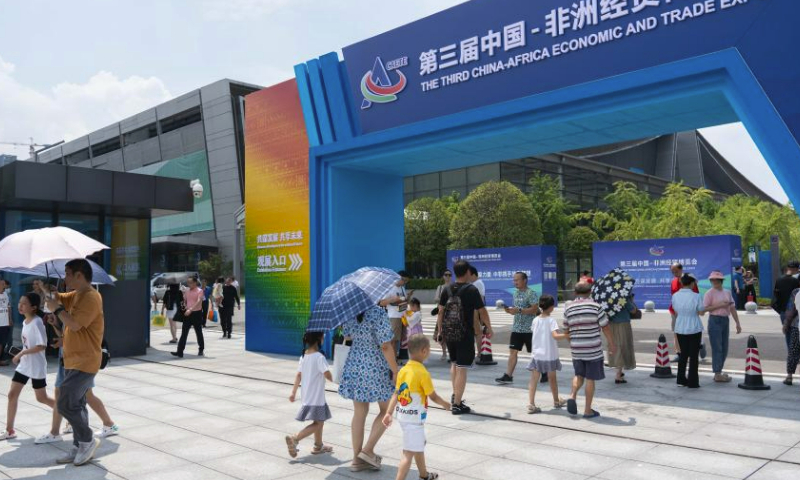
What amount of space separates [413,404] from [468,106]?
723 centimetres

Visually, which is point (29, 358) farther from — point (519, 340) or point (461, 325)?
point (519, 340)

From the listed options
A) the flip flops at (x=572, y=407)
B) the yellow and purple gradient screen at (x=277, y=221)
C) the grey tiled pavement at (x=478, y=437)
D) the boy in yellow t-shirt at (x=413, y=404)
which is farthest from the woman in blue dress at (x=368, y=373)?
the yellow and purple gradient screen at (x=277, y=221)

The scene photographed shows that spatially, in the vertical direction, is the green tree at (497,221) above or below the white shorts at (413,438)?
above

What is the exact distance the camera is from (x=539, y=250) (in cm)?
2755

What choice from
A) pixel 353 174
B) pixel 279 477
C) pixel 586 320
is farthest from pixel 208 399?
pixel 353 174

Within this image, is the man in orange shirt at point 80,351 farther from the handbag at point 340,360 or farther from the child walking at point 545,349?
the child walking at point 545,349

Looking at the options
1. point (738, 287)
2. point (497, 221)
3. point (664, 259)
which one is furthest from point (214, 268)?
point (738, 287)

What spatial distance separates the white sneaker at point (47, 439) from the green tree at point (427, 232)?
33.2 meters

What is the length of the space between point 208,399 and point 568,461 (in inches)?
210

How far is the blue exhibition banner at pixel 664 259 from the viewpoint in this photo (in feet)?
79.4

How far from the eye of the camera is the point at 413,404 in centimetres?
474

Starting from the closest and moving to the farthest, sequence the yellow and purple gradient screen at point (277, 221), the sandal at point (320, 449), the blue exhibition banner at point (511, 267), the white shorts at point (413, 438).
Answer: the white shorts at point (413, 438), the sandal at point (320, 449), the yellow and purple gradient screen at point (277, 221), the blue exhibition banner at point (511, 267)

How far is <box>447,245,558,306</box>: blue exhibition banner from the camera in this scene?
90.5ft

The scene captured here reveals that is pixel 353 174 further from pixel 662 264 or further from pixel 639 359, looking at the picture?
Answer: pixel 662 264
